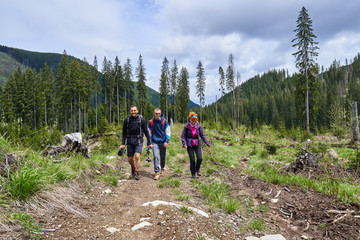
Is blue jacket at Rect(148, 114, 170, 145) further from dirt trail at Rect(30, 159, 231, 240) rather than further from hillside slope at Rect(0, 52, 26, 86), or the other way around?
hillside slope at Rect(0, 52, 26, 86)

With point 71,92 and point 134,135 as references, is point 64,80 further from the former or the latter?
point 134,135

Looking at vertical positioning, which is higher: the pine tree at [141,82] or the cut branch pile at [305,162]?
the pine tree at [141,82]

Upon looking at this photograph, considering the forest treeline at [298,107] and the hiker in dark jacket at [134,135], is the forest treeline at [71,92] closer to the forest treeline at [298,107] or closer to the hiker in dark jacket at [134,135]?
the forest treeline at [298,107]

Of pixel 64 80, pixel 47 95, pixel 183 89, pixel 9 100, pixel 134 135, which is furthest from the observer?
pixel 183 89

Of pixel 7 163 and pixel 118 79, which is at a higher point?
pixel 118 79

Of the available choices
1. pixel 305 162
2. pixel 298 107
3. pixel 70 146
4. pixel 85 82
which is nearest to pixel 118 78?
pixel 85 82

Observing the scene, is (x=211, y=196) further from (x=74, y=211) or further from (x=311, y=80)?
(x=311, y=80)

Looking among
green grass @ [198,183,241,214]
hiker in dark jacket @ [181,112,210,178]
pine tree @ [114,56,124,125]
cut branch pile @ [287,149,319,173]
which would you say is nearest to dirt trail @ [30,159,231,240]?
green grass @ [198,183,241,214]

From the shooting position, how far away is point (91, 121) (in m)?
68.9

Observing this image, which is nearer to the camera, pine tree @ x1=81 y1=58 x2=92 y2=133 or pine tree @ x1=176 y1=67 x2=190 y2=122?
pine tree @ x1=81 y1=58 x2=92 y2=133

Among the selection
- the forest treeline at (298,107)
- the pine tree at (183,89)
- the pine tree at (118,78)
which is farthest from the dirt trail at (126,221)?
the pine tree at (183,89)

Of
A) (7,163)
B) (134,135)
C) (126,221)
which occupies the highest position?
(134,135)

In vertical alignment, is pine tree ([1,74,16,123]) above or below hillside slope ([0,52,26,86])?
below

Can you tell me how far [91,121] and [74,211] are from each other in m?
72.6
